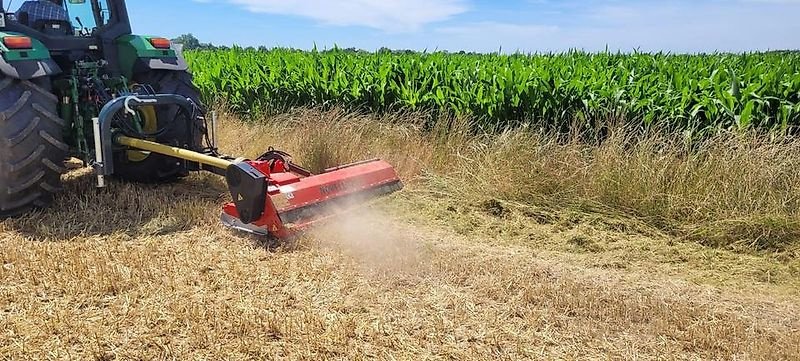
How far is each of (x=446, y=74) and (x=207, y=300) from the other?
4.31 metres

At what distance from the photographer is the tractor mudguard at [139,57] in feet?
16.5

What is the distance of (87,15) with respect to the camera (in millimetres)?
5008

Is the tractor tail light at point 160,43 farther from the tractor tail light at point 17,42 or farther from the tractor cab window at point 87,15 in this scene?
the tractor tail light at point 17,42

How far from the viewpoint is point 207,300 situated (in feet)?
9.87

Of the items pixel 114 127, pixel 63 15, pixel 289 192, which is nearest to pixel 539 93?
pixel 289 192

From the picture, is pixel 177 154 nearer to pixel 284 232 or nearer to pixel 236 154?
pixel 284 232

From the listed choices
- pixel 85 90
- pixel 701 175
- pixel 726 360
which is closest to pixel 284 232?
pixel 85 90

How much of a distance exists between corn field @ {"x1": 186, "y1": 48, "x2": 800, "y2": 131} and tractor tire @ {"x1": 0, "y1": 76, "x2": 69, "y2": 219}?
327 cm

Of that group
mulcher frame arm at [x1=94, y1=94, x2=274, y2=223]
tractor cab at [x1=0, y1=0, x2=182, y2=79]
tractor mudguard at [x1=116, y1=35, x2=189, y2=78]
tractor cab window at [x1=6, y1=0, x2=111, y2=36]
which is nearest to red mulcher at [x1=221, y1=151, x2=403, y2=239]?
mulcher frame arm at [x1=94, y1=94, x2=274, y2=223]

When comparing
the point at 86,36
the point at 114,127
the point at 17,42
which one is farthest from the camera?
the point at 86,36

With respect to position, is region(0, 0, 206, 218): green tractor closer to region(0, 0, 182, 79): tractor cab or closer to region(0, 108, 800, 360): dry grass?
region(0, 0, 182, 79): tractor cab

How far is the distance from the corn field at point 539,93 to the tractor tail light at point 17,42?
336cm

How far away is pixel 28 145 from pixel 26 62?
1.72 ft

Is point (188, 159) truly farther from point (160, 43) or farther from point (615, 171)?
point (615, 171)
